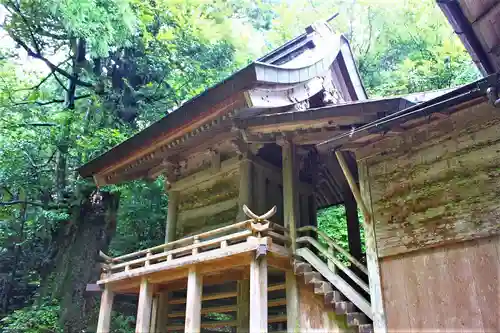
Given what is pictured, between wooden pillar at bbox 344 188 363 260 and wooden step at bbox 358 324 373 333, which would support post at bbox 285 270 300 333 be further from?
wooden pillar at bbox 344 188 363 260

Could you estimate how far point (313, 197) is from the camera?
941 centimetres

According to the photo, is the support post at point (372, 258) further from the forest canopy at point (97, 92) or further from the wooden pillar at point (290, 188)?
the forest canopy at point (97, 92)

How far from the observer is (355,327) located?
6.37 m

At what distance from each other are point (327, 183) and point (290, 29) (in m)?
10.9

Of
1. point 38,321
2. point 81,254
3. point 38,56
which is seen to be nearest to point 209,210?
point 81,254

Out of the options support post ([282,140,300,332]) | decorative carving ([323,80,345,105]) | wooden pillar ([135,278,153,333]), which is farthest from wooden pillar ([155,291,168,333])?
decorative carving ([323,80,345,105])

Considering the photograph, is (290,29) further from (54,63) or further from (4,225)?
(4,225)

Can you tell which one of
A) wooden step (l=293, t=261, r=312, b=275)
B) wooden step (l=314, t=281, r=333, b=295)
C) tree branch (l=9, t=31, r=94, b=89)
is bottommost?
wooden step (l=314, t=281, r=333, b=295)

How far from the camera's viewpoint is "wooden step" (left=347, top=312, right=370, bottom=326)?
6121mm

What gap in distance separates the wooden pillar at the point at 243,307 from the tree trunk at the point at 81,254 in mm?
5636

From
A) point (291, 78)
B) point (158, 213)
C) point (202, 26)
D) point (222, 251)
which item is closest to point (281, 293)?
point (222, 251)

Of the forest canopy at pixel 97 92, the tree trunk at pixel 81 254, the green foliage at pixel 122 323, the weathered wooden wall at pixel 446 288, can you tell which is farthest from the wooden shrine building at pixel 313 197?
the forest canopy at pixel 97 92

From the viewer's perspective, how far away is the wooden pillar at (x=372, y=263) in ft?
19.2

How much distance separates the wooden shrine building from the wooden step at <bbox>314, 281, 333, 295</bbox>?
0.04m
